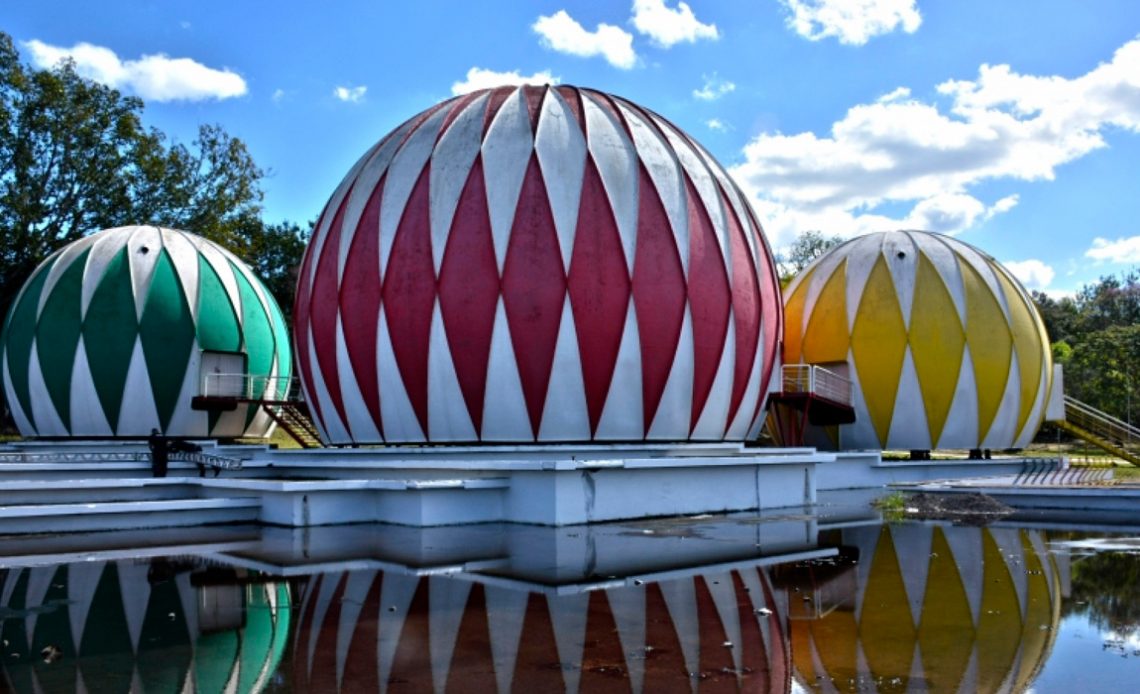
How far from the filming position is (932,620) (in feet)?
24.4

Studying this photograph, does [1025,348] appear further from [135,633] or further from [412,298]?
[135,633]

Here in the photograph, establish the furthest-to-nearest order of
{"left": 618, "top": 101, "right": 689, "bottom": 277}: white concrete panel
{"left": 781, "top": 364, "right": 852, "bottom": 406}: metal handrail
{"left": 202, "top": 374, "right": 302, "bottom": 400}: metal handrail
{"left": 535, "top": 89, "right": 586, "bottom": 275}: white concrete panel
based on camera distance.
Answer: {"left": 202, "top": 374, "right": 302, "bottom": 400}: metal handrail, {"left": 781, "top": 364, "right": 852, "bottom": 406}: metal handrail, {"left": 618, "top": 101, "right": 689, "bottom": 277}: white concrete panel, {"left": 535, "top": 89, "right": 586, "bottom": 275}: white concrete panel

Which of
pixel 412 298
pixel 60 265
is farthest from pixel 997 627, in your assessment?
pixel 60 265

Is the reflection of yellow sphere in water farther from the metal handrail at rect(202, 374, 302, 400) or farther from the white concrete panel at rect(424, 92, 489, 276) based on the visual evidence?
the metal handrail at rect(202, 374, 302, 400)

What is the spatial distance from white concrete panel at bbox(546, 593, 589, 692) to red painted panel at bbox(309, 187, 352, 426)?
11.8m

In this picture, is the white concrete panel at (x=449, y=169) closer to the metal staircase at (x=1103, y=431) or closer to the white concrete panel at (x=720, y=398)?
the white concrete panel at (x=720, y=398)

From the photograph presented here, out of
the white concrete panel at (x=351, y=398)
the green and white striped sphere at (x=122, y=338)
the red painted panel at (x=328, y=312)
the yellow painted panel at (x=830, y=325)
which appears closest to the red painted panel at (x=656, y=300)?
the white concrete panel at (x=351, y=398)

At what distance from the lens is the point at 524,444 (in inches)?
682

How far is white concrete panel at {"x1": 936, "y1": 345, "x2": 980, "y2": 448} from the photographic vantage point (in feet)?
81.4

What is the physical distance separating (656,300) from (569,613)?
10.6m

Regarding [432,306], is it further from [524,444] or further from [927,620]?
[927,620]

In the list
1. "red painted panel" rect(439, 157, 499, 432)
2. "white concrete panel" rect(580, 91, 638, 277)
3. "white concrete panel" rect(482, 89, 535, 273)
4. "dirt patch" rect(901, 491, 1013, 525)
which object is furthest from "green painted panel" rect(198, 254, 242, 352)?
"dirt patch" rect(901, 491, 1013, 525)

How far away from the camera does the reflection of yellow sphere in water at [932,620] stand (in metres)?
5.86

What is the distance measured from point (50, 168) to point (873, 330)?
86.1 ft
